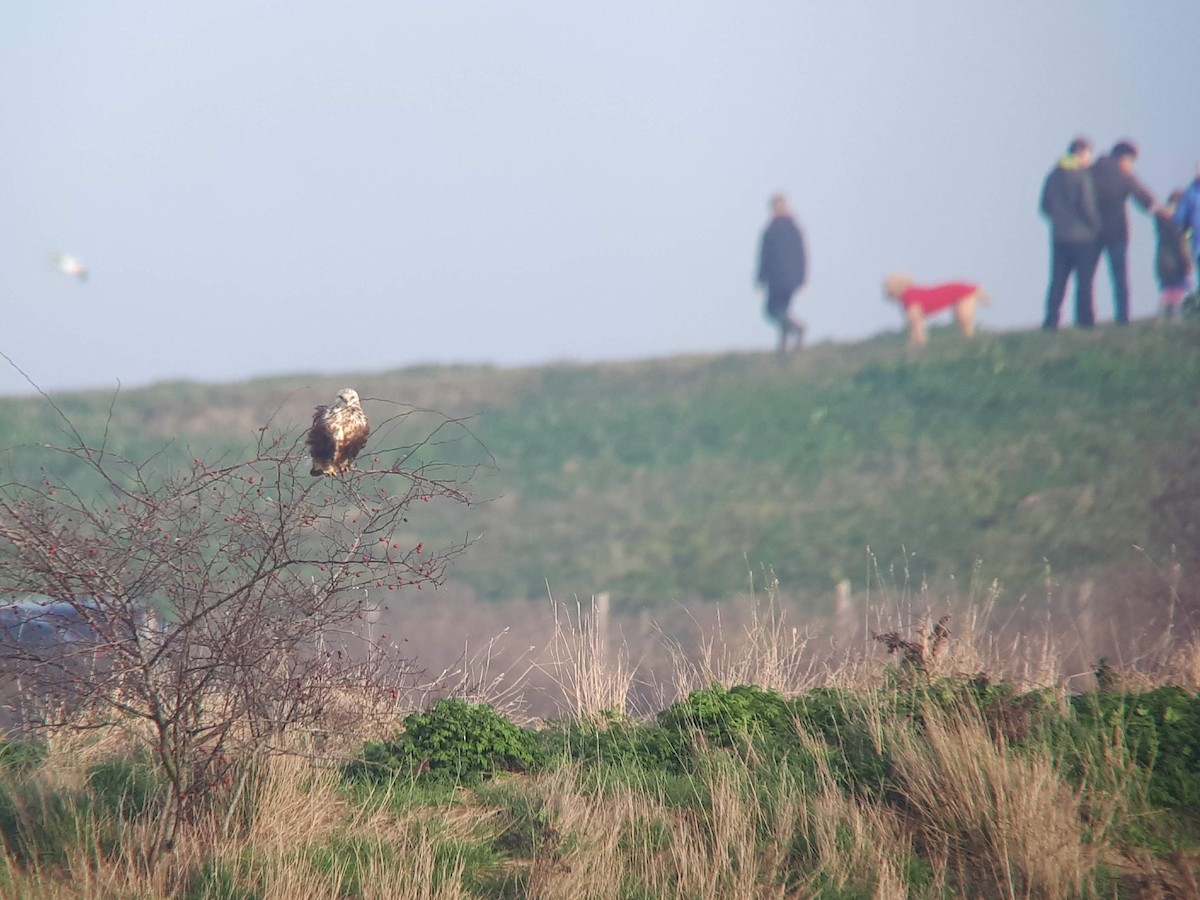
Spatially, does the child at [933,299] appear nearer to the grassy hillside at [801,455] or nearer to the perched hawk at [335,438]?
the grassy hillside at [801,455]

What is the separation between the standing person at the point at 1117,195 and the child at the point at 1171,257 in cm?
43

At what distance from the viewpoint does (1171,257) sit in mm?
19922

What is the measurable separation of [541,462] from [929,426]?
9310mm

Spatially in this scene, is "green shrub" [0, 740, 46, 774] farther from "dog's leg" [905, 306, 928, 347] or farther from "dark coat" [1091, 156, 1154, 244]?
"dog's leg" [905, 306, 928, 347]

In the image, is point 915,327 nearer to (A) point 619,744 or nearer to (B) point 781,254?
(B) point 781,254

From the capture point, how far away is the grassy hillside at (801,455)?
2044cm

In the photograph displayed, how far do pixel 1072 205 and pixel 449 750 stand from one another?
55.0 ft

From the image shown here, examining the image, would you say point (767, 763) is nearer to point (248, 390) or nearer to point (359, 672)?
point (359, 672)

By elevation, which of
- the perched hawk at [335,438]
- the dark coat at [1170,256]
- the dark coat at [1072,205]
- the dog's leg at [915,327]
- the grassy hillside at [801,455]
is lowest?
the grassy hillside at [801,455]

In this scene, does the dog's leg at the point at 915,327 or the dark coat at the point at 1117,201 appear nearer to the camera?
the dark coat at the point at 1117,201

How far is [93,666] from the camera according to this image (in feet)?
17.3

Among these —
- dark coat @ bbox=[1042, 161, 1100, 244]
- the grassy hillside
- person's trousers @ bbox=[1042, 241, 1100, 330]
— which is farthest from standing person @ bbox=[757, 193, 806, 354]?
dark coat @ bbox=[1042, 161, 1100, 244]

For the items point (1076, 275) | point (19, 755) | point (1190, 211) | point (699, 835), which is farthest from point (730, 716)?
point (1076, 275)

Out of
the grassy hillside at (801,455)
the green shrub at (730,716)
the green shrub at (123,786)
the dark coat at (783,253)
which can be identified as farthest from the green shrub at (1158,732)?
the dark coat at (783,253)
